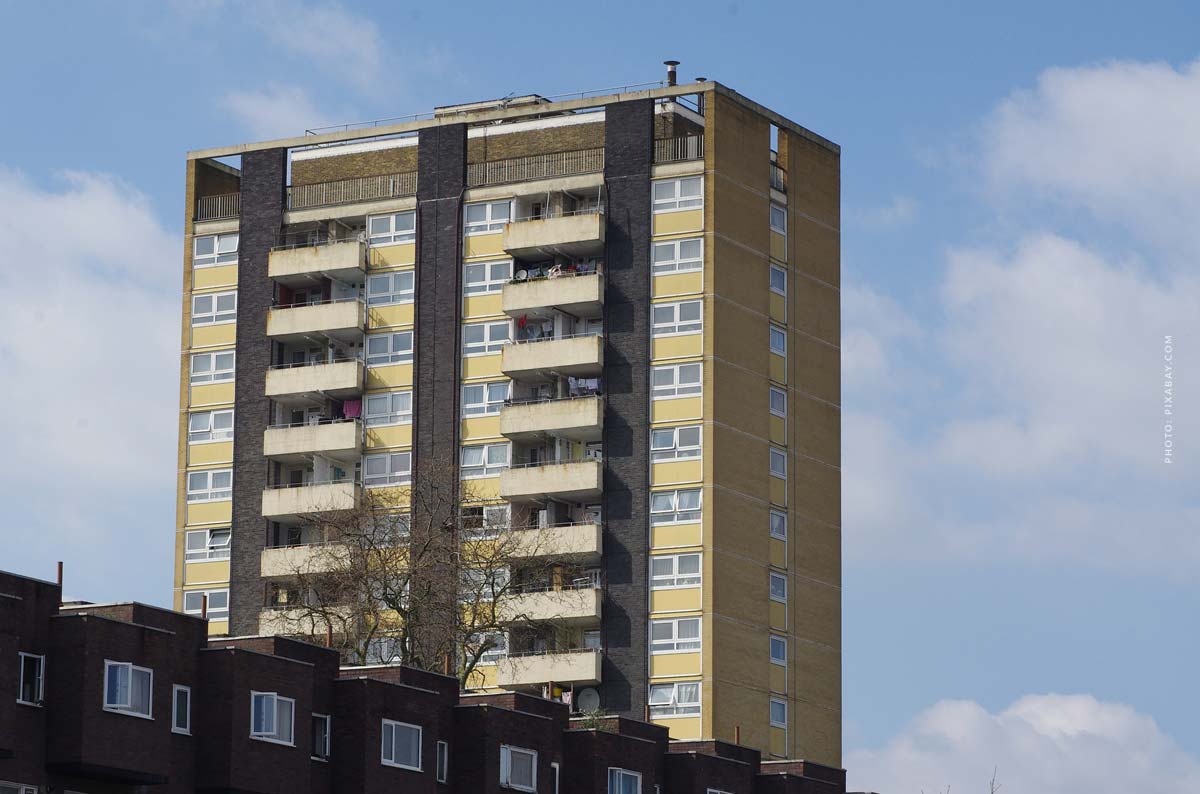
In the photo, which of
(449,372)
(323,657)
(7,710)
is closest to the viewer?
(7,710)

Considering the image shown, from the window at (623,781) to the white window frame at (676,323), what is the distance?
35.3m

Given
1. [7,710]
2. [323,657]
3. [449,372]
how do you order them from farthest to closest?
[449,372] → [323,657] → [7,710]

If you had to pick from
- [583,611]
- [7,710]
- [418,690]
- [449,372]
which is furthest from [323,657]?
[449,372]

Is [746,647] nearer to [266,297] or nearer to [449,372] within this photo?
[449,372]

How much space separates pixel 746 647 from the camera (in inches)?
→ 4614

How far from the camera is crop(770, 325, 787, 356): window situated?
123 meters

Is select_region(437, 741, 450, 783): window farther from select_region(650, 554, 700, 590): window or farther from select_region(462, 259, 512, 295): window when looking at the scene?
select_region(462, 259, 512, 295): window

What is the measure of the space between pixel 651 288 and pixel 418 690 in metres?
44.9

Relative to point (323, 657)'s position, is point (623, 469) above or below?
above

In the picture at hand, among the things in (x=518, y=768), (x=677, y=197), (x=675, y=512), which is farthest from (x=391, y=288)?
(x=518, y=768)

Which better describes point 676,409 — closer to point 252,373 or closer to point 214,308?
point 252,373

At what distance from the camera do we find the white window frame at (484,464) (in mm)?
122500

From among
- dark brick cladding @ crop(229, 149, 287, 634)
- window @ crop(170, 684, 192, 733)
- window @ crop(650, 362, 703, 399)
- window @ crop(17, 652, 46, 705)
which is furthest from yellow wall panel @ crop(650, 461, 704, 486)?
window @ crop(17, 652, 46, 705)

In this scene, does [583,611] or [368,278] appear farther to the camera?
[368,278]
